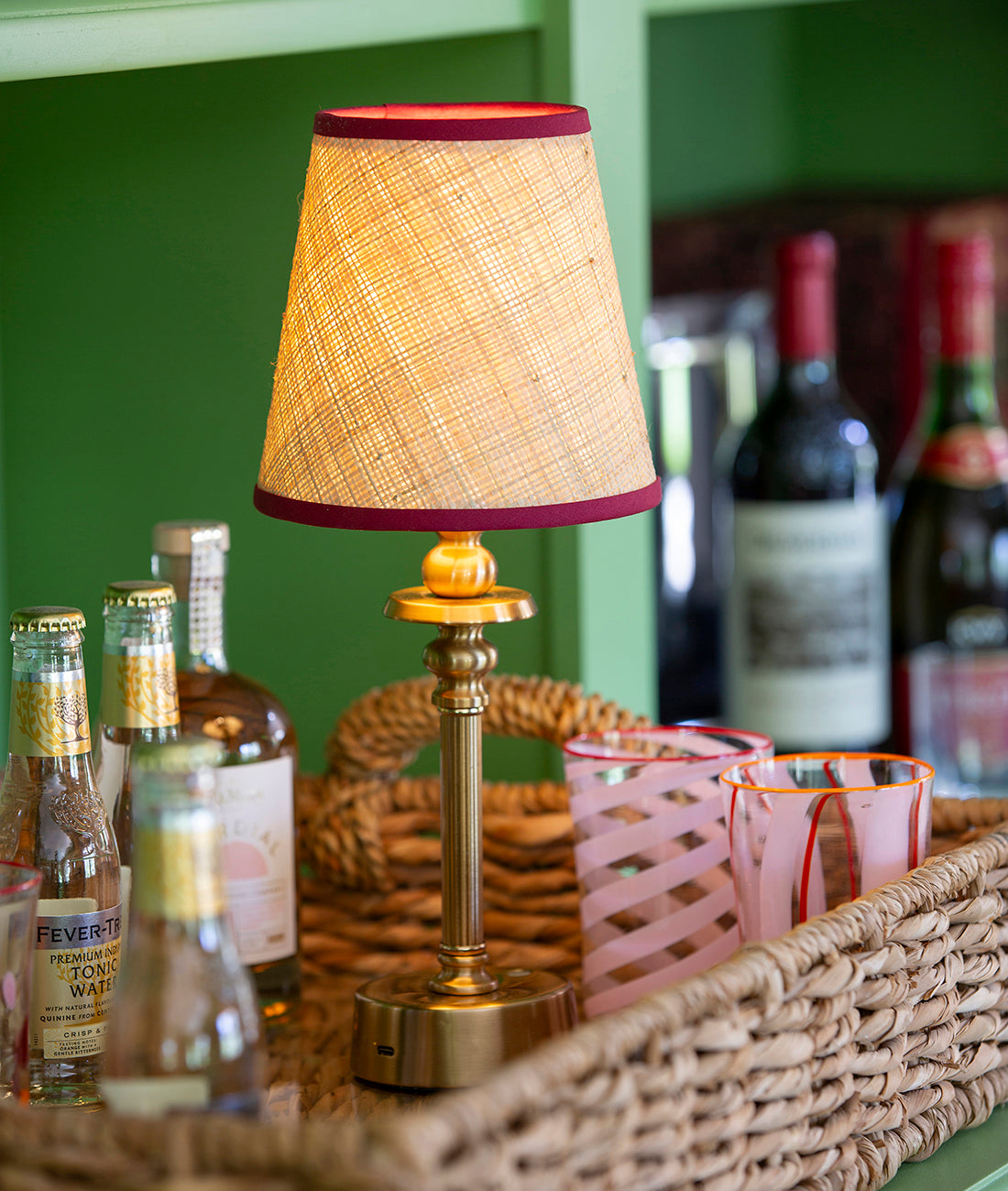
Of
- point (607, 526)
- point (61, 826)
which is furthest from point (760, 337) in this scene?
point (61, 826)

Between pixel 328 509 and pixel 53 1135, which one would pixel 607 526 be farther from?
pixel 53 1135

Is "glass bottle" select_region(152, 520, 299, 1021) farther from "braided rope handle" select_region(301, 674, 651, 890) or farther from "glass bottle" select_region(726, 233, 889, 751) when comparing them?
"glass bottle" select_region(726, 233, 889, 751)

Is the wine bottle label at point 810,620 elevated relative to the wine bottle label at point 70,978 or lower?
elevated

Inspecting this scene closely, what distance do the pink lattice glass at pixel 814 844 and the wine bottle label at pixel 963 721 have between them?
648 mm

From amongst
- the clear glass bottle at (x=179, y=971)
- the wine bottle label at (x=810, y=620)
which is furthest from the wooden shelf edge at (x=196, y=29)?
the wine bottle label at (x=810, y=620)

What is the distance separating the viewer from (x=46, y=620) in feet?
1.94

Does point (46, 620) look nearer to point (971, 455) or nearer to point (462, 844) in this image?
point (462, 844)

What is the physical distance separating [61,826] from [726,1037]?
0.92 ft

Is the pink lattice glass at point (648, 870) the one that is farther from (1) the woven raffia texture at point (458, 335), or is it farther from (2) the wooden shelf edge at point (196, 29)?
(2) the wooden shelf edge at point (196, 29)

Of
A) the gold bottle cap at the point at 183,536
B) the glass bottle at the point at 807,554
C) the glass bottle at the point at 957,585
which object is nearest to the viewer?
the gold bottle cap at the point at 183,536

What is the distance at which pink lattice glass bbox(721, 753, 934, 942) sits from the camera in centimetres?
65

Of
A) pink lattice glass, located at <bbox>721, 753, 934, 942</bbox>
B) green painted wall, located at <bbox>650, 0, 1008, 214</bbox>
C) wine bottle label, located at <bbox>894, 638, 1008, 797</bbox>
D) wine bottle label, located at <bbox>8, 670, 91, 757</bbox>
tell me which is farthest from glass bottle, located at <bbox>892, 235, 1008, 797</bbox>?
wine bottle label, located at <bbox>8, 670, 91, 757</bbox>

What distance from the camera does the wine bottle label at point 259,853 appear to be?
74 cm

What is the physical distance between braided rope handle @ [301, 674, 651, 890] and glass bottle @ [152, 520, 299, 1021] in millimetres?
79
